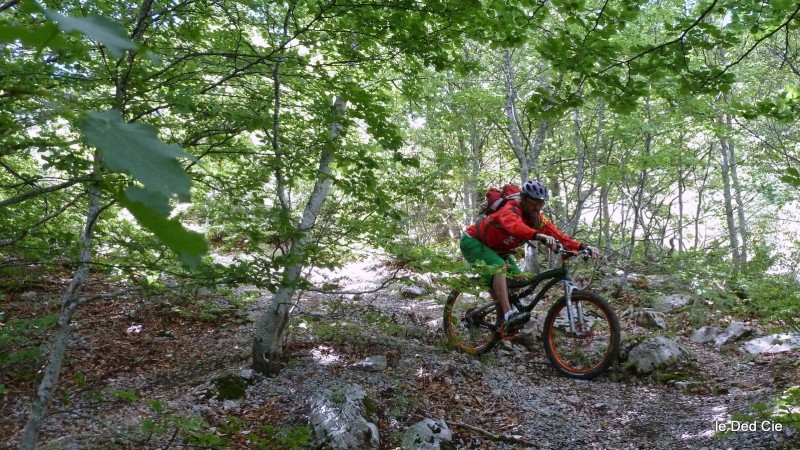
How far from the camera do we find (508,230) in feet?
16.5

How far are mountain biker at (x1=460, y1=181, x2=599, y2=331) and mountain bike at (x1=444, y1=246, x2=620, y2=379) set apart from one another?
0.15 m

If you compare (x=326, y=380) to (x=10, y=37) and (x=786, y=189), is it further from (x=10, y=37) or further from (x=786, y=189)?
(x=786, y=189)

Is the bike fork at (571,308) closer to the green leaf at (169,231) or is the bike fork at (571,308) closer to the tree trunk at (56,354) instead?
the tree trunk at (56,354)

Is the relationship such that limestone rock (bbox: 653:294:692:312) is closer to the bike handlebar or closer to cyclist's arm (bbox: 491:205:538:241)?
the bike handlebar

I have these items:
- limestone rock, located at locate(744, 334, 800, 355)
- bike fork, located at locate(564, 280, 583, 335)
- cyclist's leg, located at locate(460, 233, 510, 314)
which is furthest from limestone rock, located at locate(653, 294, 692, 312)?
cyclist's leg, located at locate(460, 233, 510, 314)

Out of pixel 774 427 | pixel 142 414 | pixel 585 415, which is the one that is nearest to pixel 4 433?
pixel 142 414

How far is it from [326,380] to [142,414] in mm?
1606

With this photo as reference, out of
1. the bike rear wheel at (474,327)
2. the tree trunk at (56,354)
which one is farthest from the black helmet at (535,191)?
the tree trunk at (56,354)

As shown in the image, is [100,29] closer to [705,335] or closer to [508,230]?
[508,230]

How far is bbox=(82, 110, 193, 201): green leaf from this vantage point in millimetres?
440

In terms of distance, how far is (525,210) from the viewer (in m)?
5.40

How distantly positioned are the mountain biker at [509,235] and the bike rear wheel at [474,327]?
0.77 ft

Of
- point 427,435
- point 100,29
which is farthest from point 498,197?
point 100,29

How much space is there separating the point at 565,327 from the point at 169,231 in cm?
634
